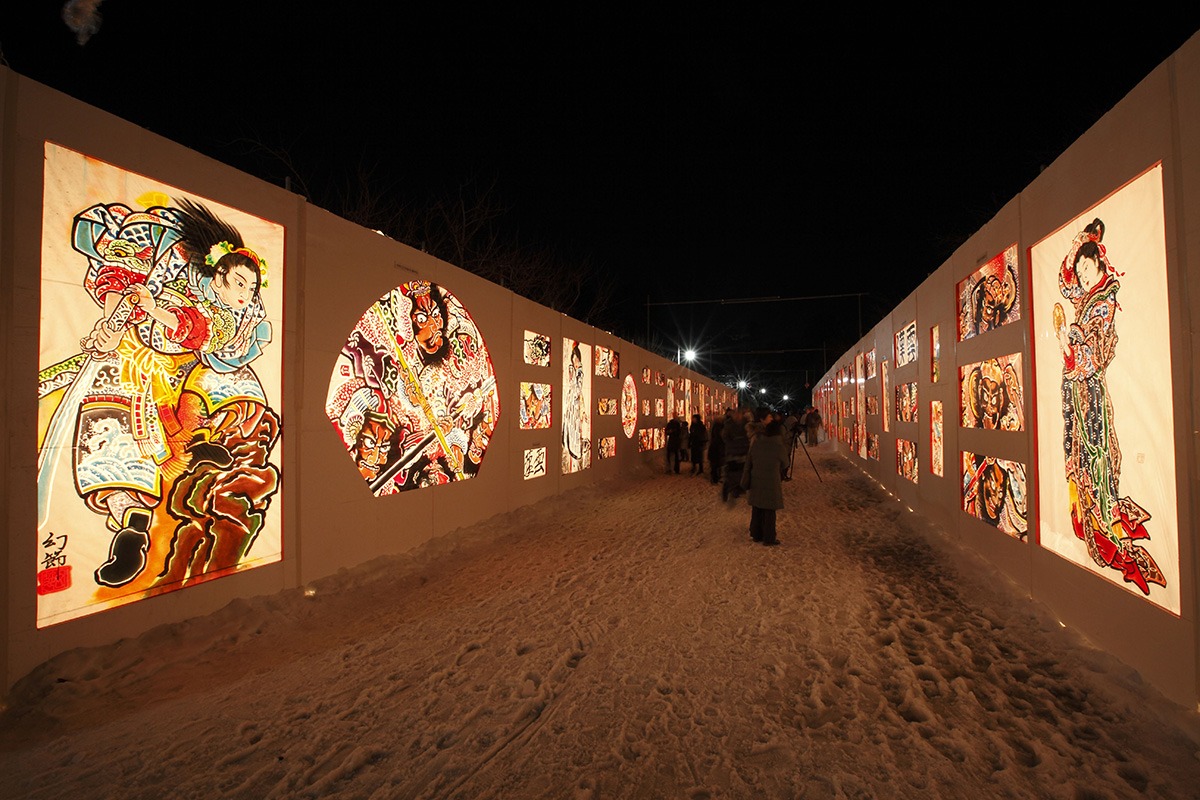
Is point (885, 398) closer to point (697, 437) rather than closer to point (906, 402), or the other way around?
point (906, 402)

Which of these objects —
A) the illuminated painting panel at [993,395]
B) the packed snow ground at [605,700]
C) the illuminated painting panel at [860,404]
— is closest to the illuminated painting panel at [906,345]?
the illuminated painting panel at [993,395]

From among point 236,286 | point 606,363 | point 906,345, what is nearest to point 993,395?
point 906,345

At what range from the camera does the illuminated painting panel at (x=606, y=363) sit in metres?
13.1

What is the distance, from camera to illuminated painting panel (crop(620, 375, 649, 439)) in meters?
15.0

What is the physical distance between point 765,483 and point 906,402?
4.37m

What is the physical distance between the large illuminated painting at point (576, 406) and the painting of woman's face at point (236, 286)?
689cm

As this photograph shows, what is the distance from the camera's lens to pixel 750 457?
7266mm

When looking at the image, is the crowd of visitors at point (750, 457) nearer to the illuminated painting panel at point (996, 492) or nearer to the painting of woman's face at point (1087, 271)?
the illuminated painting panel at point (996, 492)

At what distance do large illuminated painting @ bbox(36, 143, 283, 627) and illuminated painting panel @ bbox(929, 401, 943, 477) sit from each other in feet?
27.1

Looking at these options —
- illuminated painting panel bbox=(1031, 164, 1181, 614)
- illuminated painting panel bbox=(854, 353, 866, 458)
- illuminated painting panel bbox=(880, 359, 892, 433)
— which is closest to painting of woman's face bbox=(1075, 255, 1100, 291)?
illuminated painting panel bbox=(1031, 164, 1181, 614)

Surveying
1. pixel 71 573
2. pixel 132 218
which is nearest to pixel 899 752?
pixel 71 573

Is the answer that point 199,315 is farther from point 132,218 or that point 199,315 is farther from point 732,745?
point 732,745

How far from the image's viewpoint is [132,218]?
3701 millimetres

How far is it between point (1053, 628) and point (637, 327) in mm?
30476
